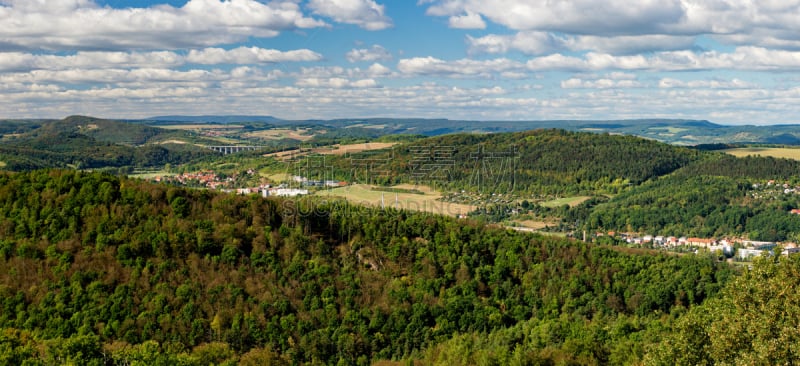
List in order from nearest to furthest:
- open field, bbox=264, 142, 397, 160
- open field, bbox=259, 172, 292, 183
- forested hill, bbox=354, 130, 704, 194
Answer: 1. open field, bbox=259, 172, 292, 183
2. forested hill, bbox=354, 130, 704, 194
3. open field, bbox=264, 142, 397, 160

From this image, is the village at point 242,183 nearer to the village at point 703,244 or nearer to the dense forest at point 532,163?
the dense forest at point 532,163

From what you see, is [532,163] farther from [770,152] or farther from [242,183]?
[770,152]

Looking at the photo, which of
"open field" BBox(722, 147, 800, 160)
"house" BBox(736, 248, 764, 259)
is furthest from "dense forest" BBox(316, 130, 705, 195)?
"house" BBox(736, 248, 764, 259)

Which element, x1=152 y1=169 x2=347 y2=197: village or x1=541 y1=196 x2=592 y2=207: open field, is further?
x1=541 y1=196 x2=592 y2=207: open field

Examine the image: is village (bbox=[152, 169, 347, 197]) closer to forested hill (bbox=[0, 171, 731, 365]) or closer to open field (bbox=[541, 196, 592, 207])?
open field (bbox=[541, 196, 592, 207])

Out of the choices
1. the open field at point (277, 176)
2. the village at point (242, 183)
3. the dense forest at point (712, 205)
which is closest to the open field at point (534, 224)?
the dense forest at point (712, 205)

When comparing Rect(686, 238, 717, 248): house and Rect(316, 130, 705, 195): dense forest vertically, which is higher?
Rect(316, 130, 705, 195): dense forest
